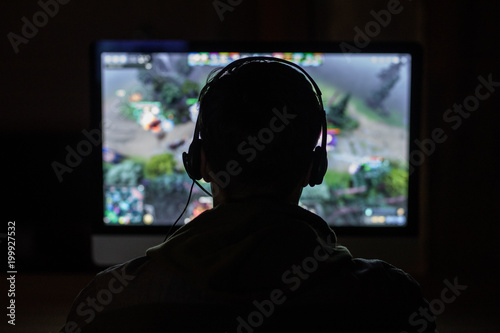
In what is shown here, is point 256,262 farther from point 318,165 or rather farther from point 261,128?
point 318,165

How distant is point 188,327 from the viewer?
0.63 m

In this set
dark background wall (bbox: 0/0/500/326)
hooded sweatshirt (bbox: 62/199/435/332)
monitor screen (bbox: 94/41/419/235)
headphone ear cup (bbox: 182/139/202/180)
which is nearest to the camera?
hooded sweatshirt (bbox: 62/199/435/332)

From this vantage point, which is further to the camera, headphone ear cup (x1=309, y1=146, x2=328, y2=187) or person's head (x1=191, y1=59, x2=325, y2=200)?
headphone ear cup (x1=309, y1=146, x2=328, y2=187)

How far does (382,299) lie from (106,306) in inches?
13.0

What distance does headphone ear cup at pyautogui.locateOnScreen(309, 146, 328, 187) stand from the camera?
893 mm

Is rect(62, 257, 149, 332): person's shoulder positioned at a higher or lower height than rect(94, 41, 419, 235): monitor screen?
lower

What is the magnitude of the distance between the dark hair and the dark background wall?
97 cm

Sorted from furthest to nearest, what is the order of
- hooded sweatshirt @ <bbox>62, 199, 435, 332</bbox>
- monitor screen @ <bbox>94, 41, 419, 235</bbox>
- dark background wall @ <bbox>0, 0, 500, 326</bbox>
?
dark background wall @ <bbox>0, 0, 500, 326</bbox>, monitor screen @ <bbox>94, 41, 419, 235</bbox>, hooded sweatshirt @ <bbox>62, 199, 435, 332</bbox>

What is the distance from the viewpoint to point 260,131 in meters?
0.67

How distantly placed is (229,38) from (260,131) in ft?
3.48

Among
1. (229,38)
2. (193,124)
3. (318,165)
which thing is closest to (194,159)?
(318,165)

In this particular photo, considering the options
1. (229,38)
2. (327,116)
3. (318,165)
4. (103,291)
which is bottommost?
(103,291)

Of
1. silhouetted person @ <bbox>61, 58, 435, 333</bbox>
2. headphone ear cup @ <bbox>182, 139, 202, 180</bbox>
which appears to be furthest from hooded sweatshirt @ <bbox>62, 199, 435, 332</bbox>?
headphone ear cup @ <bbox>182, 139, 202, 180</bbox>

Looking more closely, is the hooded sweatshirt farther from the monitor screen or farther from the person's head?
the monitor screen
